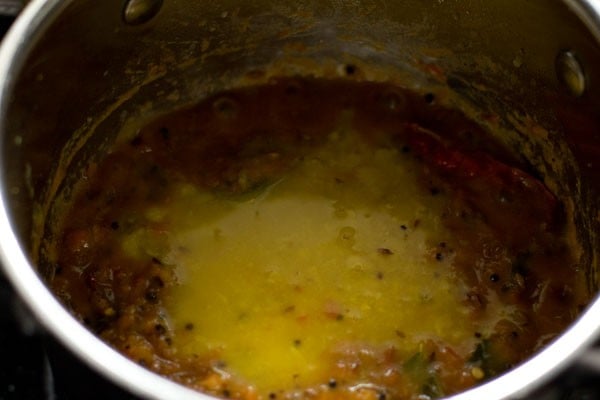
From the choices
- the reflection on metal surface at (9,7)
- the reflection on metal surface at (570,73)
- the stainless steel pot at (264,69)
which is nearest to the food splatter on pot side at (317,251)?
the stainless steel pot at (264,69)

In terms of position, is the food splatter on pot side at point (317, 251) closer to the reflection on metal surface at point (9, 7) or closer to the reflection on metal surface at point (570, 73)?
the reflection on metal surface at point (570, 73)

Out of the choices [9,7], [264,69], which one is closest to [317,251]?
[264,69]

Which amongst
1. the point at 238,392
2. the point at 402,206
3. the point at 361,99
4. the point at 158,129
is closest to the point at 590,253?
the point at 402,206

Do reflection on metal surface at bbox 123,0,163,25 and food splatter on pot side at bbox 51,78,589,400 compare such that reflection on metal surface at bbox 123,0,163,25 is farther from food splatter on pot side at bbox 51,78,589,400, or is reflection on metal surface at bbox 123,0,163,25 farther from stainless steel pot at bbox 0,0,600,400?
food splatter on pot side at bbox 51,78,589,400

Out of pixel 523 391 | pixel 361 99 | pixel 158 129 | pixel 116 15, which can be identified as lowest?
pixel 158 129

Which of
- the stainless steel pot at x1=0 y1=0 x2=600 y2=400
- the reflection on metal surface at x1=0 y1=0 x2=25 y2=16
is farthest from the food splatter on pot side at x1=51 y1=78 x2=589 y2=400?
the reflection on metal surface at x1=0 y1=0 x2=25 y2=16

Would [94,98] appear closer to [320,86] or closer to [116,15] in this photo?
[116,15]
